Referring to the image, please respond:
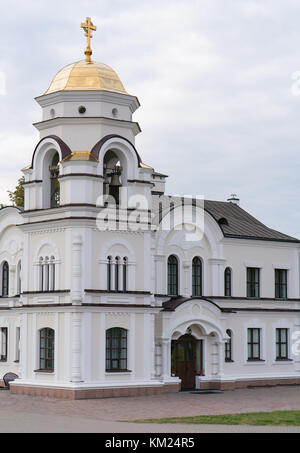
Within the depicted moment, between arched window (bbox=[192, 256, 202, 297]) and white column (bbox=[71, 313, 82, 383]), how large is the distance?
8.38 m

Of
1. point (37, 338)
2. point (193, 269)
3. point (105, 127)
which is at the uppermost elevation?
point (105, 127)

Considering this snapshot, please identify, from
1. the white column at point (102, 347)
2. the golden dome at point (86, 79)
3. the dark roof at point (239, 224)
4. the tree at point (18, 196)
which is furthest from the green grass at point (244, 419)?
the tree at point (18, 196)

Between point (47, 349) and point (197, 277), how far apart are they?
919 cm

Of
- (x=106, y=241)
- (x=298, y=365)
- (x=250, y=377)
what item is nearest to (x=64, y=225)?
(x=106, y=241)

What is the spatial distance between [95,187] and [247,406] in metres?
11.3

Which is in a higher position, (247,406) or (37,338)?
(37,338)

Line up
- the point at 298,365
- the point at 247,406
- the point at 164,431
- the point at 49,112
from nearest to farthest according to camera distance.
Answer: the point at 164,431
the point at 247,406
the point at 49,112
the point at 298,365

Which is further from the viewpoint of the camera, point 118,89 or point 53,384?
point 118,89

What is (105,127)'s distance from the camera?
37.2 m

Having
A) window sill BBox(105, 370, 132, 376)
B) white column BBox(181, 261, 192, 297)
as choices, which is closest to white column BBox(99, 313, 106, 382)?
window sill BBox(105, 370, 132, 376)

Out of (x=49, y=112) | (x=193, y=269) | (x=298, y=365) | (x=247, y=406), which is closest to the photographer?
(x=247, y=406)

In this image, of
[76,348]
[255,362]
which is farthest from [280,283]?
[76,348]

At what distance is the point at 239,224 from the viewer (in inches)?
1794

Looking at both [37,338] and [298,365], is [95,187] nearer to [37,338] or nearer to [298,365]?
[37,338]
